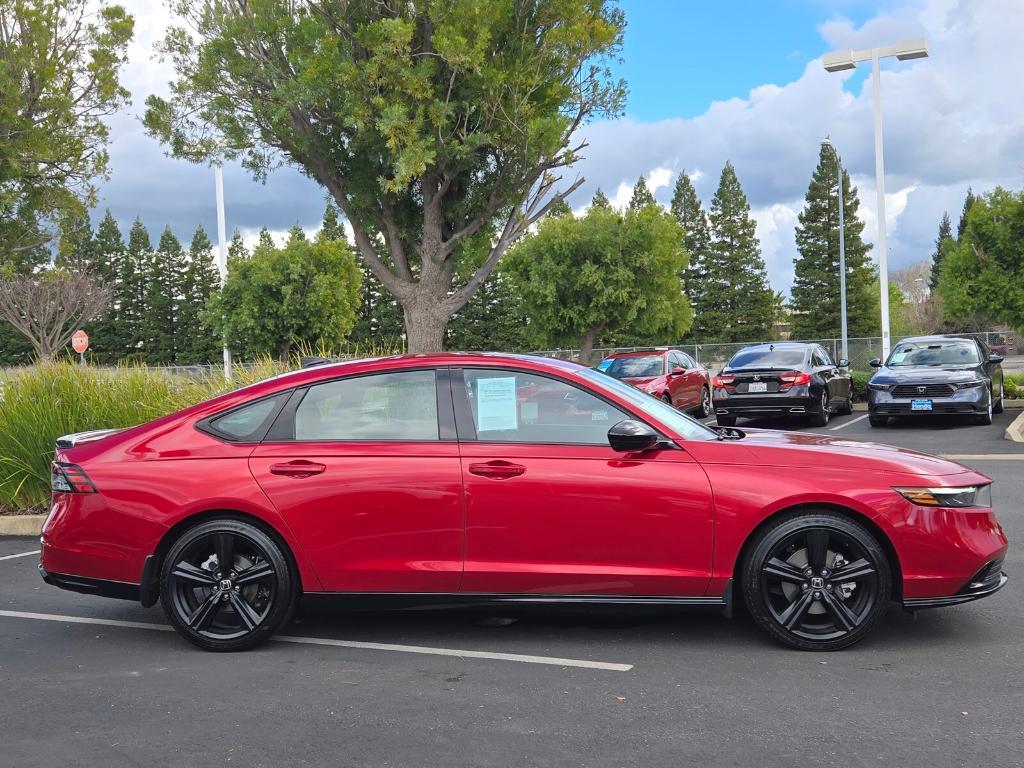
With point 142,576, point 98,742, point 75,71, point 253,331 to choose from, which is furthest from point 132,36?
point 253,331

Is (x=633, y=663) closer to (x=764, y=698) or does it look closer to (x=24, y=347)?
(x=764, y=698)

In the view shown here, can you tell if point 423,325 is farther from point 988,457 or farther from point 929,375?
point 988,457

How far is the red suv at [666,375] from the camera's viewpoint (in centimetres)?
1845

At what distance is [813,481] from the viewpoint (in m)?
4.66

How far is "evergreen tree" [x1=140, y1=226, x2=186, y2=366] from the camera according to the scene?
76.5 metres

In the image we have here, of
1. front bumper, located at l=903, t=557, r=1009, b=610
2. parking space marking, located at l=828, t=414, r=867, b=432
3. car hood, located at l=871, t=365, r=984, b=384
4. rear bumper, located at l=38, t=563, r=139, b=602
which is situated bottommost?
parking space marking, located at l=828, t=414, r=867, b=432

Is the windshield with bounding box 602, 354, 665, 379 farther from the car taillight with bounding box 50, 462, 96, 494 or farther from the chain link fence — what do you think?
the chain link fence

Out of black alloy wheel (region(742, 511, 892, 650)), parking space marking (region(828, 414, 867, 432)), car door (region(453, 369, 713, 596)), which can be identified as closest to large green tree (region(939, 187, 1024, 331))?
parking space marking (region(828, 414, 867, 432))

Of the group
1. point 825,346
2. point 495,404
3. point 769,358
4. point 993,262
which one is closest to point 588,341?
point 825,346

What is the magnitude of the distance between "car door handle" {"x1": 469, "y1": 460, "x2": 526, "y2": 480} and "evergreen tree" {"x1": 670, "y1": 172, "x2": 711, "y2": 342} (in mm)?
63270

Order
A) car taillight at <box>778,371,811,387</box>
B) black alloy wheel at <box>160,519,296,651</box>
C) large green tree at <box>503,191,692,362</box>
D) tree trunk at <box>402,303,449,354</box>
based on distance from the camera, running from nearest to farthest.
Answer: black alloy wheel at <box>160,519,296,651</box>
car taillight at <box>778,371,811,387</box>
tree trunk at <box>402,303,449,354</box>
large green tree at <box>503,191,692,362</box>

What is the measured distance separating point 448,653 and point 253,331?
142 ft

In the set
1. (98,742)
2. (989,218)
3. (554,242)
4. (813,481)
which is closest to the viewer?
(98,742)

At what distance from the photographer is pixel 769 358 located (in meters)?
17.4
